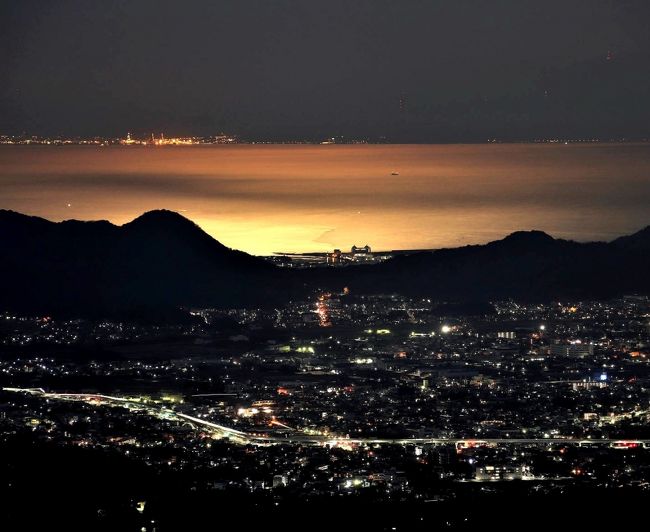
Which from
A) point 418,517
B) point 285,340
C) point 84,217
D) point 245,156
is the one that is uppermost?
point 245,156

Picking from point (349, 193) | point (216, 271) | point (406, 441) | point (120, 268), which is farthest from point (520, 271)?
point (349, 193)

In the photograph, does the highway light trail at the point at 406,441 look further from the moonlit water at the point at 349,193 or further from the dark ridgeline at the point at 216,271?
the moonlit water at the point at 349,193

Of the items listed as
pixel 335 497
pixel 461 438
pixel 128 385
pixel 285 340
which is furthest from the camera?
pixel 285 340

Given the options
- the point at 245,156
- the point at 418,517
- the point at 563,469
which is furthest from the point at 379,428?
the point at 245,156

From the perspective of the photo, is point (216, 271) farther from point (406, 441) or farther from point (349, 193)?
point (349, 193)

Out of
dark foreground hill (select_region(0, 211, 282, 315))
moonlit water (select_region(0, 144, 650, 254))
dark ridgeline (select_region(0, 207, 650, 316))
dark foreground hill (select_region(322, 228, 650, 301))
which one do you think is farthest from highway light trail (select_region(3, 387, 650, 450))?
moonlit water (select_region(0, 144, 650, 254))

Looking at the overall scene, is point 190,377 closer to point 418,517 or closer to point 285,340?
point 285,340

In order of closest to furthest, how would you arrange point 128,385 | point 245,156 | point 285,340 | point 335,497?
point 335,497 → point 128,385 → point 285,340 → point 245,156
